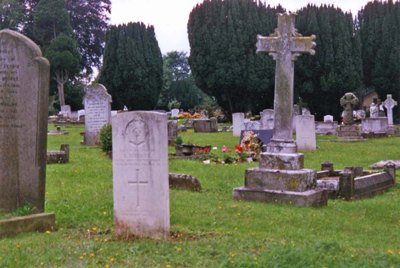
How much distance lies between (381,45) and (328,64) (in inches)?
265

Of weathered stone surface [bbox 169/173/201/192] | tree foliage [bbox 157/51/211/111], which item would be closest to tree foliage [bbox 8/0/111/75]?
tree foliage [bbox 157/51/211/111]

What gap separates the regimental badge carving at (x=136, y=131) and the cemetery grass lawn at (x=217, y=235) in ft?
3.84

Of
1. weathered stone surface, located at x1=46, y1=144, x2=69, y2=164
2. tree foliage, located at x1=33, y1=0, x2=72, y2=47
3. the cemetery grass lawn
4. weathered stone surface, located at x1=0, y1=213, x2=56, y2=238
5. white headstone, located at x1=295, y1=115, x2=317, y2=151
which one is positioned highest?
tree foliage, located at x1=33, y1=0, x2=72, y2=47

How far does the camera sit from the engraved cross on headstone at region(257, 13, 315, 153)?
32.6 ft

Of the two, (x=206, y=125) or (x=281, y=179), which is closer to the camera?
(x=281, y=179)

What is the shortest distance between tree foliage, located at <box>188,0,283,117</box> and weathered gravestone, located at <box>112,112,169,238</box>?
3368cm

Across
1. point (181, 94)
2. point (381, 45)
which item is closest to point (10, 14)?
point (181, 94)

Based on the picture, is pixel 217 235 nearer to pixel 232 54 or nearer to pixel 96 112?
pixel 96 112

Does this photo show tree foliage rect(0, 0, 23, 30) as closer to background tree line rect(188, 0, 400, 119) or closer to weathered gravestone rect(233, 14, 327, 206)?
background tree line rect(188, 0, 400, 119)

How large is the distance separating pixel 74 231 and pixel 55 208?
1413mm

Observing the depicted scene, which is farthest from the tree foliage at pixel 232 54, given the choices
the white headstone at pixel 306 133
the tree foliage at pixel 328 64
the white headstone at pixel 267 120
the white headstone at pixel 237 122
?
the white headstone at pixel 306 133

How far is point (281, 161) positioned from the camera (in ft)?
31.7

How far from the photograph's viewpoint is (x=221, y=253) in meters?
5.89

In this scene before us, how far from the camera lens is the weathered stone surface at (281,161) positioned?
9578mm
